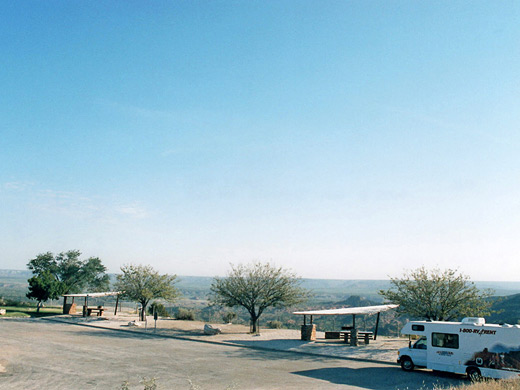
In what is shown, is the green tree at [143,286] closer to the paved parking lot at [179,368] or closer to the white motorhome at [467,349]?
the paved parking lot at [179,368]

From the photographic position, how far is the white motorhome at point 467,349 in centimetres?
1686

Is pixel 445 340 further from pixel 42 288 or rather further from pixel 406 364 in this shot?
pixel 42 288

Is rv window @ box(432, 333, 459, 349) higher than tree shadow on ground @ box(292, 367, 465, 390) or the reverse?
higher

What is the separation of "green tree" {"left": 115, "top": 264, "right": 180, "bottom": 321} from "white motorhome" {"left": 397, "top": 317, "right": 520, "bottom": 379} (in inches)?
1222

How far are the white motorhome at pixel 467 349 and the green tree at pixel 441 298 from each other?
772 centimetres

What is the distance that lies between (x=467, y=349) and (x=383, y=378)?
3965 millimetres

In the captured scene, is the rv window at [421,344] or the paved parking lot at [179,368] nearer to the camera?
the paved parking lot at [179,368]

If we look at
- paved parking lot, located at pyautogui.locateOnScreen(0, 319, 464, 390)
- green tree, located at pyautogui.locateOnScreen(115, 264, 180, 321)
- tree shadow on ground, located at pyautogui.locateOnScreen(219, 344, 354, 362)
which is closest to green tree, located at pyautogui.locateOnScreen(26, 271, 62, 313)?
green tree, located at pyautogui.locateOnScreen(115, 264, 180, 321)

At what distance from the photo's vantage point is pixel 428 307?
27594mm

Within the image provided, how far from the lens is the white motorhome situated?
16.9m

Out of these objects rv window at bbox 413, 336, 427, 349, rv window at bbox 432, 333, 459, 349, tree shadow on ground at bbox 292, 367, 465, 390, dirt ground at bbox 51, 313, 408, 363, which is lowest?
dirt ground at bbox 51, 313, 408, 363

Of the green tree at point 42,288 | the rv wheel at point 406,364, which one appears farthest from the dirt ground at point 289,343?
the green tree at point 42,288

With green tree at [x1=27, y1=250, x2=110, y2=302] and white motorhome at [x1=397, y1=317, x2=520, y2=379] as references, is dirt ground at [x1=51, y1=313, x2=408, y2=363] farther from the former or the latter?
green tree at [x1=27, y1=250, x2=110, y2=302]

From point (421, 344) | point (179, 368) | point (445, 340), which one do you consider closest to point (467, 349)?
point (445, 340)
